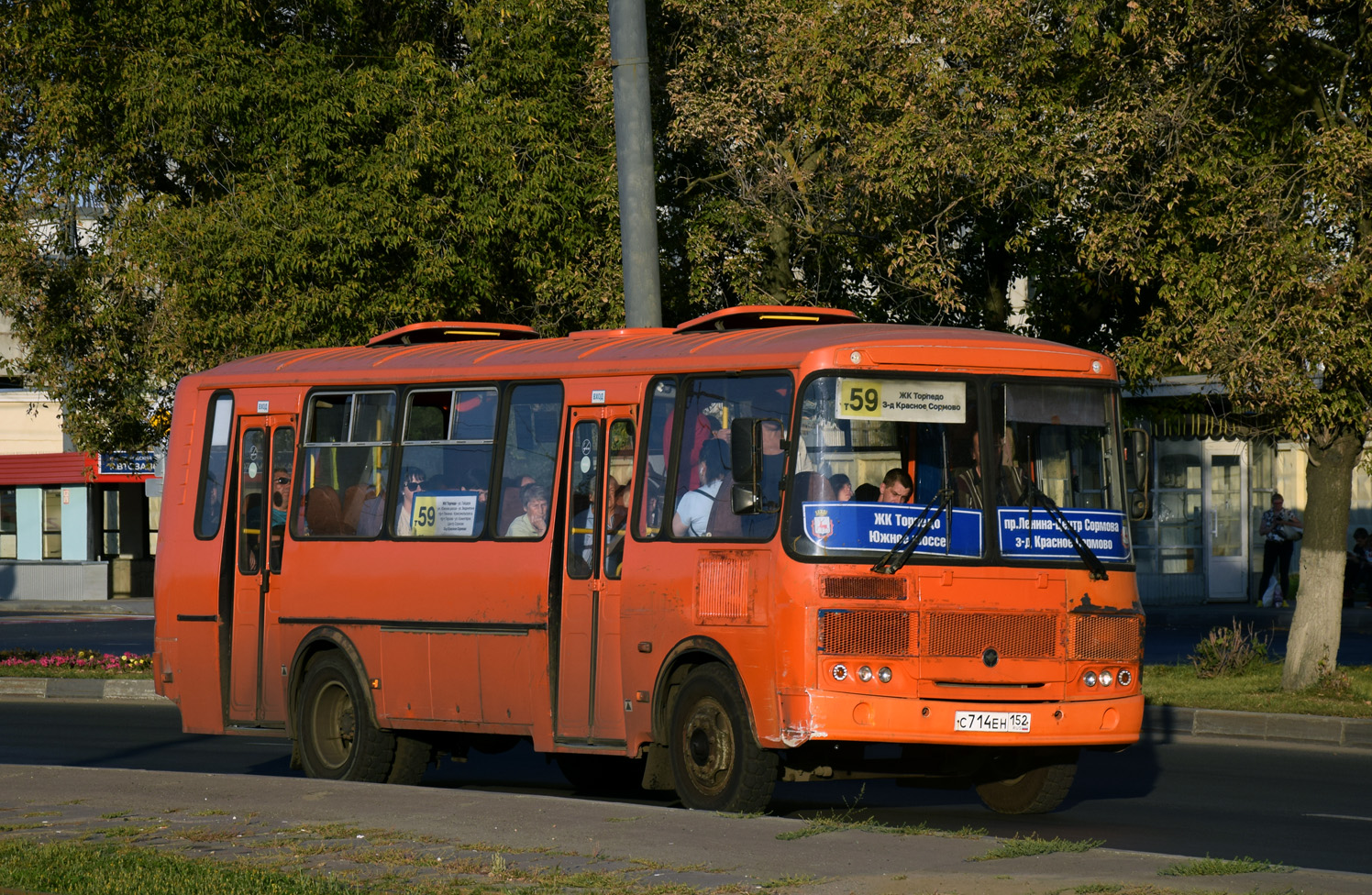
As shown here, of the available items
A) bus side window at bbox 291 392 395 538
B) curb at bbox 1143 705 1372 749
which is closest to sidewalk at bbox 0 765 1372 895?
bus side window at bbox 291 392 395 538

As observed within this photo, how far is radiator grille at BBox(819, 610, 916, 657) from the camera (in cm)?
1040

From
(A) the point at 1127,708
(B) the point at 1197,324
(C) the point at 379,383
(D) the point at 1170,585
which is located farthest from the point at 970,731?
(D) the point at 1170,585

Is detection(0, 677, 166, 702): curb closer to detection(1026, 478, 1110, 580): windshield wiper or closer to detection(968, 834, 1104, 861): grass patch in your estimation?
detection(1026, 478, 1110, 580): windshield wiper

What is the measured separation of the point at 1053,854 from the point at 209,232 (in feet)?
41.8

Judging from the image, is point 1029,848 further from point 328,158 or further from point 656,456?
point 328,158

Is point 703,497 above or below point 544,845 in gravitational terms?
above

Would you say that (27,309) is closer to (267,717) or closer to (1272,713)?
(267,717)

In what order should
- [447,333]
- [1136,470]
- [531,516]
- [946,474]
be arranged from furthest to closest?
[447,333], [531,516], [1136,470], [946,474]

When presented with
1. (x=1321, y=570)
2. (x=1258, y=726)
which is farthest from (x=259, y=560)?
(x=1321, y=570)

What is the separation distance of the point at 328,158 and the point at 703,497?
9057 mm

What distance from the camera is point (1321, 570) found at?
60.1 feet

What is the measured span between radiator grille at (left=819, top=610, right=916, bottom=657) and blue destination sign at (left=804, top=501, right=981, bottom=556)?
354 millimetres

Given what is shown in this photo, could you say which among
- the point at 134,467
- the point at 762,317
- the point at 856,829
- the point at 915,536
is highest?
the point at 762,317

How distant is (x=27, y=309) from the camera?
22188 mm
